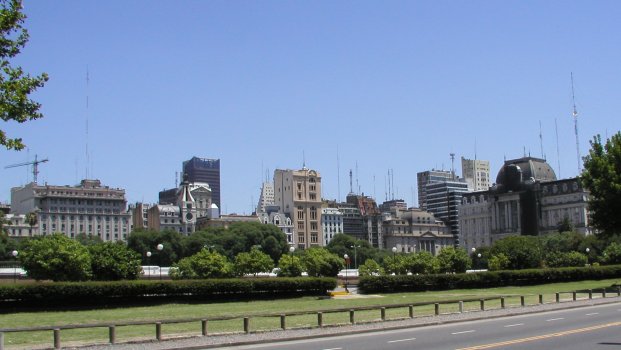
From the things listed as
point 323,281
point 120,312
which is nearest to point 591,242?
point 323,281

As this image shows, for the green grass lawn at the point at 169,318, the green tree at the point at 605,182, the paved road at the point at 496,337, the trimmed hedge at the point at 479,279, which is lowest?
the paved road at the point at 496,337

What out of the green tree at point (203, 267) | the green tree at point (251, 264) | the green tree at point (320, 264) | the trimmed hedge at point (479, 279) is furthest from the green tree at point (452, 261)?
the green tree at point (203, 267)

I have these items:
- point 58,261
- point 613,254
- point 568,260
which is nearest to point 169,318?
point 58,261

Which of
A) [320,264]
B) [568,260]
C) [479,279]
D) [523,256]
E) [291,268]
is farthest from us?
[523,256]

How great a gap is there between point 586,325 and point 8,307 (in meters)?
32.4

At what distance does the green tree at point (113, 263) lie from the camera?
217ft

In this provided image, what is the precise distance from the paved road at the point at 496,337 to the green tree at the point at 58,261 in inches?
1529

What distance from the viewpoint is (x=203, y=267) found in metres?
72.9

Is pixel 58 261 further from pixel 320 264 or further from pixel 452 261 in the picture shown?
pixel 452 261

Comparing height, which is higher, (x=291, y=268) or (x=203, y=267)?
(x=203, y=267)

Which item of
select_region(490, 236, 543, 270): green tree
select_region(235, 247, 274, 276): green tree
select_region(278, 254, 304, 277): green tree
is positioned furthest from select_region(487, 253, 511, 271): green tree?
select_region(235, 247, 274, 276): green tree

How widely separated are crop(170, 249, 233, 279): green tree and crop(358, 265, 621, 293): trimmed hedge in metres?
14.5

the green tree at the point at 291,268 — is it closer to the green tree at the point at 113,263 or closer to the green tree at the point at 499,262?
the green tree at the point at 113,263

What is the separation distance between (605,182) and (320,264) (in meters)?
Answer: 33.2
